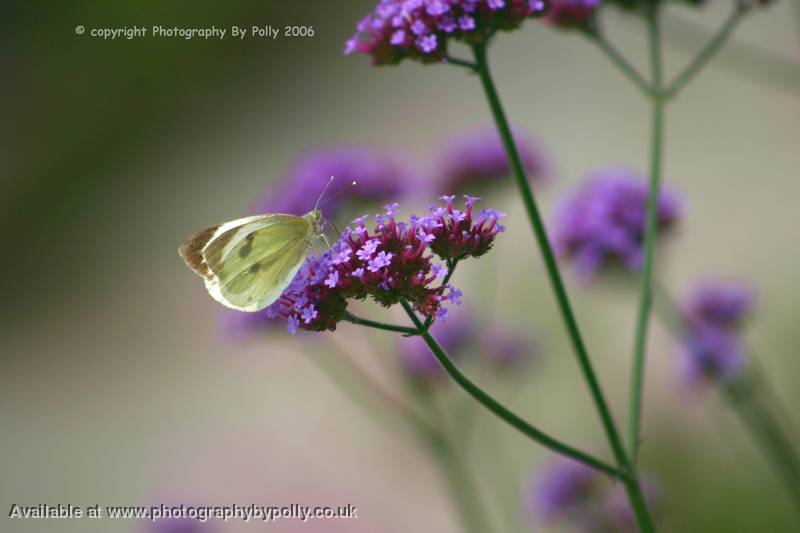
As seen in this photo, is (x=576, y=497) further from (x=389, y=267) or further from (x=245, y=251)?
(x=389, y=267)

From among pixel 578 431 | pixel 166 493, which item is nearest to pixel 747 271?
pixel 578 431

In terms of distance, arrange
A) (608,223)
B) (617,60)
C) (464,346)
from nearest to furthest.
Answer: (617,60)
(608,223)
(464,346)

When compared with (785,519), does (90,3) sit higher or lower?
higher

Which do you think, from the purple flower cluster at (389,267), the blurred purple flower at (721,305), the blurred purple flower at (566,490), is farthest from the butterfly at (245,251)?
the blurred purple flower at (721,305)

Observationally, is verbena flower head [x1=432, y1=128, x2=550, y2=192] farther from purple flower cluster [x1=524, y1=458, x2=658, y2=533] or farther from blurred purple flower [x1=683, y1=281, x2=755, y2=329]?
purple flower cluster [x1=524, y1=458, x2=658, y2=533]

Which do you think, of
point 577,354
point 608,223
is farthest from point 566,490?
point 577,354

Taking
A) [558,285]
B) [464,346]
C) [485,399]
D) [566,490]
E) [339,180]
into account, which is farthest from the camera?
[464,346]

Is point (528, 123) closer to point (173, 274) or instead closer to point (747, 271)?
point (747, 271)
